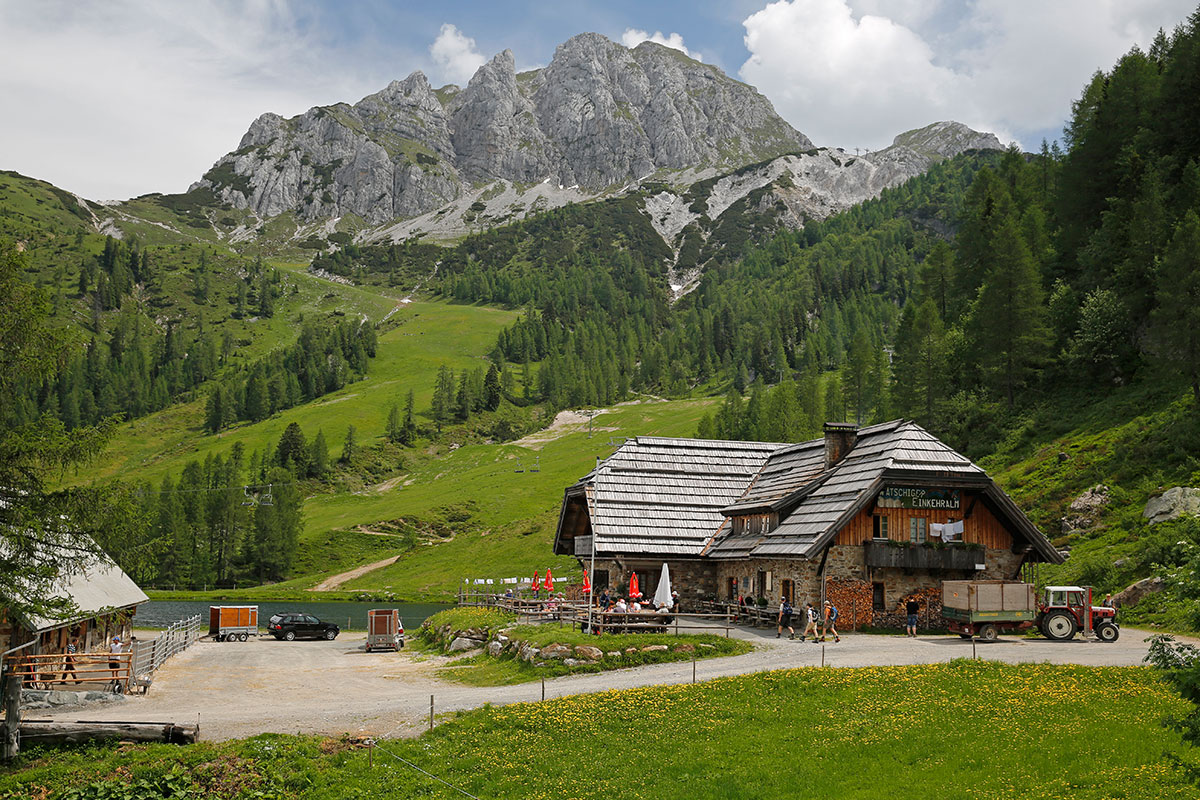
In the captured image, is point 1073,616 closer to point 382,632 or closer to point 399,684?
point 399,684

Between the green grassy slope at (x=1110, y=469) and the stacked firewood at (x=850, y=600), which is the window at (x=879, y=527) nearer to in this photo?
the stacked firewood at (x=850, y=600)

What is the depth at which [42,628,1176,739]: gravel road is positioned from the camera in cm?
2703

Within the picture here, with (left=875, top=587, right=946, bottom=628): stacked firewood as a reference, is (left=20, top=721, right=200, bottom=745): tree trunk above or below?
below

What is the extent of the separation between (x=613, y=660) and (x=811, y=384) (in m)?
119

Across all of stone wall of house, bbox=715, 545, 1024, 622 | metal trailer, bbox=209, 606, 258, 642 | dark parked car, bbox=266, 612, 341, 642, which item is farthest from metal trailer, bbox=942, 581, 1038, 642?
metal trailer, bbox=209, 606, 258, 642

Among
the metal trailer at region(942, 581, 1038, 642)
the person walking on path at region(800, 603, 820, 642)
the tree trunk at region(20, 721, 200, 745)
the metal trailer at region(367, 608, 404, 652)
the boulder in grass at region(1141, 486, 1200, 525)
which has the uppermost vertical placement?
the boulder in grass at region(1141, 486, 1200, 525)

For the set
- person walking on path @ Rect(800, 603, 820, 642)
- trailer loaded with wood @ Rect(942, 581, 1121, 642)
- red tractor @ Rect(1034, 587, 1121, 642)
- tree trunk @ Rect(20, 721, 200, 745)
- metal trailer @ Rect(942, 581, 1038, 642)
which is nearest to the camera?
tree trunk @ Rect(20, 721, 200, 745)

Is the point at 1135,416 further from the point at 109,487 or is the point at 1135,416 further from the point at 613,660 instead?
the point at 109,487

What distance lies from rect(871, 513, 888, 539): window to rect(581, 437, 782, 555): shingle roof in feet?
39.7

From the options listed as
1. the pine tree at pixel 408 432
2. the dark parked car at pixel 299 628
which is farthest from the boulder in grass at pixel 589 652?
the pine tree at pixel 408 432

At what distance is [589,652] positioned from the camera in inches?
1346

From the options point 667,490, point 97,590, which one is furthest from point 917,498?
point 97,590

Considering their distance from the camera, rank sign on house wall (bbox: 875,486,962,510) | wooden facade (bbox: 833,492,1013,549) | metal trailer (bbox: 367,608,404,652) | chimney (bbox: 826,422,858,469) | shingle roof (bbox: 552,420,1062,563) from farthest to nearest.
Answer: metal trailer (bbox: 367,608,404,652) → chimney (bbox: 826,422,858,469) → sign on house wall (bbox: 875,486,962,510) → shingle roof (bbox: 552,420,1062,563) → wooden facade (bbox: 833,492,1013,549)

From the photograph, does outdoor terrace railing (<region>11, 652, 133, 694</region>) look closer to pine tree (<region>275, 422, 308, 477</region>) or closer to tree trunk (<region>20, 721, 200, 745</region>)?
tree trunk (<region>20, 721, 200, 745</region>)
